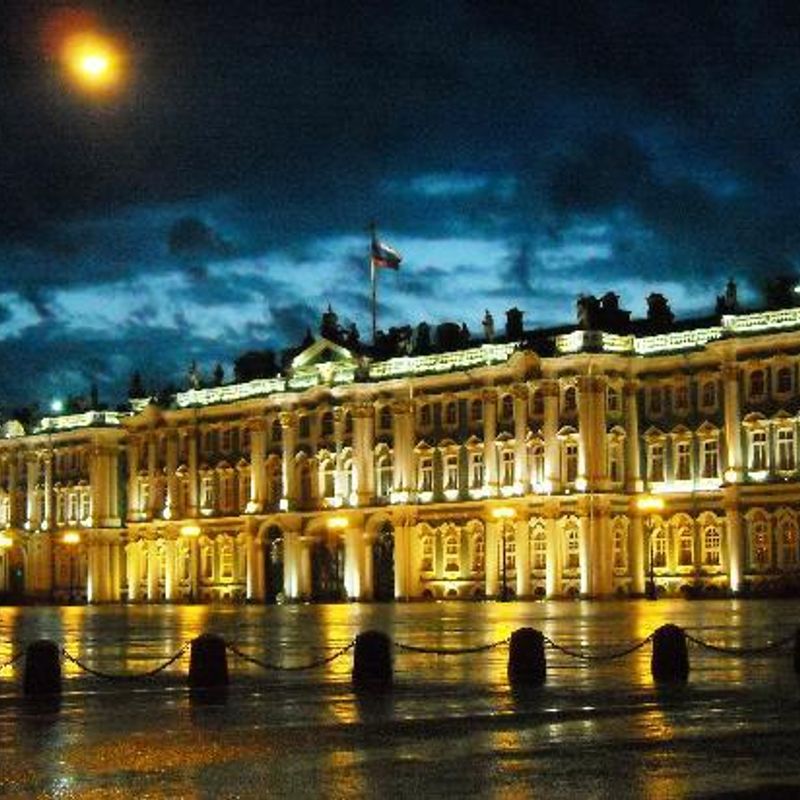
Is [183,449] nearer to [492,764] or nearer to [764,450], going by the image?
[764,450]

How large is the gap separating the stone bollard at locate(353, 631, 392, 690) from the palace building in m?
58.8

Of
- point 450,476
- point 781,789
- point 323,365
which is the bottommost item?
point 781,789

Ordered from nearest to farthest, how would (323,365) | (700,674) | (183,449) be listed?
1. (700,674)
2. (323,365)
3. (183,449)

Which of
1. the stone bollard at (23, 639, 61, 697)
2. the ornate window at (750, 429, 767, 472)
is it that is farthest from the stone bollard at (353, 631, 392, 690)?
the ornate window at (750, 429, 767, 472)

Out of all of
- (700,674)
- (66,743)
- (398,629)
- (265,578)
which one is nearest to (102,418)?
(265,578)

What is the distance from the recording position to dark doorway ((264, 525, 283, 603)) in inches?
4151

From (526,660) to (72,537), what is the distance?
3703 inches

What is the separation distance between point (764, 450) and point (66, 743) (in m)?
70.3

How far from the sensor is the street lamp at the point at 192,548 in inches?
4296

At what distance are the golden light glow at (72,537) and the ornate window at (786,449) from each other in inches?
1959

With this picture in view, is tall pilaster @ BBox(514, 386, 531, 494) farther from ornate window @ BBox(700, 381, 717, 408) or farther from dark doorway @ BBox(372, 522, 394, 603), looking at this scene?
dark doorway @ BBox(372, 522, 394, 603)

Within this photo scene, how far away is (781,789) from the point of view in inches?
558

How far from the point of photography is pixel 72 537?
385ft

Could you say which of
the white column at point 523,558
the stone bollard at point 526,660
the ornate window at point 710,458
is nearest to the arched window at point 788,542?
the ornate window at point 710,458
